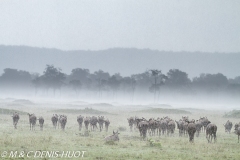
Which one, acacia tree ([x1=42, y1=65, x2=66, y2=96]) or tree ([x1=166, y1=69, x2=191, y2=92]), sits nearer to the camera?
acacia tree ([x1=42, y1=65, x2=66, y2=96])

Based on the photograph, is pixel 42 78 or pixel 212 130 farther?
pixel 42 78

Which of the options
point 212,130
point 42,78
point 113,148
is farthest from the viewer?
point 42,78

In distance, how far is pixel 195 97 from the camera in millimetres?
193750

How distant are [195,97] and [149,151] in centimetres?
17667

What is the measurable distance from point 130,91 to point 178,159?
564 ft

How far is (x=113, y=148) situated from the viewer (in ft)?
81.5

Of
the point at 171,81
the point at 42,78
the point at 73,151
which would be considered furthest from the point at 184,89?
the point at 73,151

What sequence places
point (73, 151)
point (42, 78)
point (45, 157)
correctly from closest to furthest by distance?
point (45, 157) → point (73, 151) → point (42, 78)

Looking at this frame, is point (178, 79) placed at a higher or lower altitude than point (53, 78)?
higher

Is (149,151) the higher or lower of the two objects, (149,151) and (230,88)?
the lower

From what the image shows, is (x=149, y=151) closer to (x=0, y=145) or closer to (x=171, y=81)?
(x=0, y=145)

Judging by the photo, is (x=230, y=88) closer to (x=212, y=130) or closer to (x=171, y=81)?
(x=171, y=81)

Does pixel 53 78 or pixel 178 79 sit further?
pixel 178 79

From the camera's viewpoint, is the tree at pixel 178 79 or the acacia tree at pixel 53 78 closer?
the acacia tree at pixel 53 78
